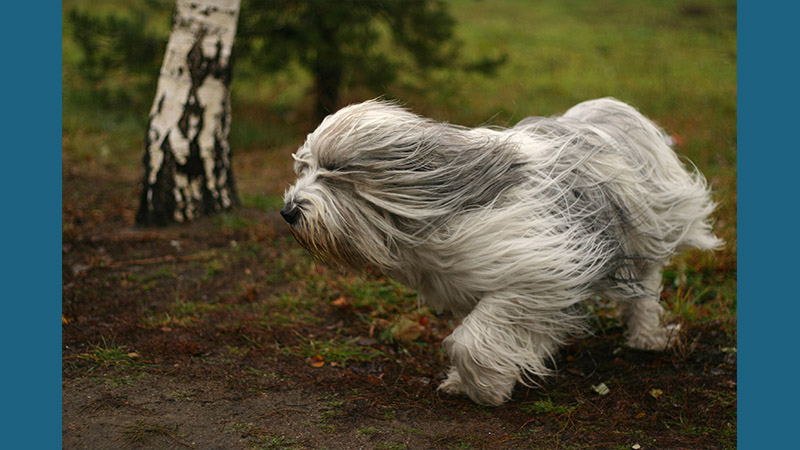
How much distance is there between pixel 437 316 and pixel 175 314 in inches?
69.9

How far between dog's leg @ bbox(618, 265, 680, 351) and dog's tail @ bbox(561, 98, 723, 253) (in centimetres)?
28

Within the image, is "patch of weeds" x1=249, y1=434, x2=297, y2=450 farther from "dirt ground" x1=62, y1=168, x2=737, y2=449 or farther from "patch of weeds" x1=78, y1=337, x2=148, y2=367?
"patch of weeds" x1=78, y1=337, x2=148, y2=367

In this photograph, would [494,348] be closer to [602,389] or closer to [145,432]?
[602,389]

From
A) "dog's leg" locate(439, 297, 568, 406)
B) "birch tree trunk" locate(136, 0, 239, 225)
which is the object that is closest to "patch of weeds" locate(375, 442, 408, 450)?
"dog's leg" locate(439, 297, 568, 406)

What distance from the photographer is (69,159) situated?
7.87 metres

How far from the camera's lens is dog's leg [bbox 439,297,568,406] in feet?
11.5

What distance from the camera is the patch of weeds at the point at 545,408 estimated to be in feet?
11.9

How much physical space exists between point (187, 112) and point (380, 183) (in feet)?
10.1

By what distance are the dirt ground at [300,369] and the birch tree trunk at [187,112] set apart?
15.3 inches

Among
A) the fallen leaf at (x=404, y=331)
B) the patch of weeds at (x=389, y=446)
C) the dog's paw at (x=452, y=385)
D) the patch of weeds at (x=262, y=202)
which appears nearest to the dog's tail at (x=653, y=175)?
the dog's paw at (x=452, y=385)

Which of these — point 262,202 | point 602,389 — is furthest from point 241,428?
point 262,202

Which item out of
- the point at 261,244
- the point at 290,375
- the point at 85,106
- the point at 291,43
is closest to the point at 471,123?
the point at 291,43

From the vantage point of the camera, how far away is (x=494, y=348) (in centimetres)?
351

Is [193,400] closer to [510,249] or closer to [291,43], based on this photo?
[510,249]
